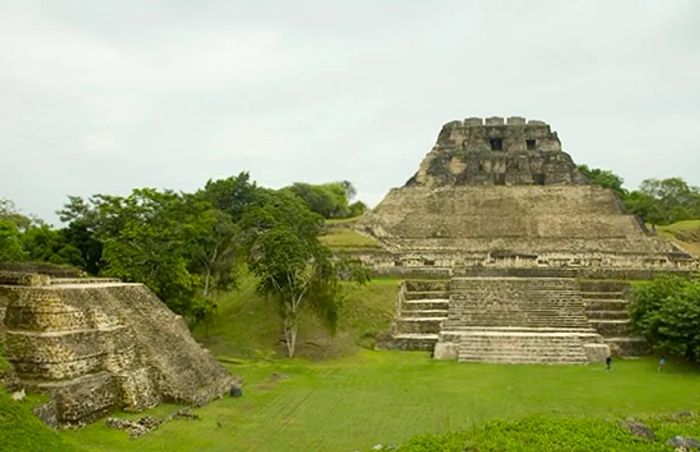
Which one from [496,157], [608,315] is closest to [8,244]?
[608,315]

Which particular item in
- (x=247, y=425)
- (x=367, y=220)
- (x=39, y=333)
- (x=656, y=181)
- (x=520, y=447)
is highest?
(x=656, y=181)

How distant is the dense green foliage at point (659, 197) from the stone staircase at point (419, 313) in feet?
79.2

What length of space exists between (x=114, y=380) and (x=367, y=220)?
23070mm

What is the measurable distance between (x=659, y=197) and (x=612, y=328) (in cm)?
4301

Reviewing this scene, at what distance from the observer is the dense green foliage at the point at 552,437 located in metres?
8.02

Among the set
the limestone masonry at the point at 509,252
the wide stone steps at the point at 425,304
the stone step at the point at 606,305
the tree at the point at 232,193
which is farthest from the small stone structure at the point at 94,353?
the tree at the point at 232,193

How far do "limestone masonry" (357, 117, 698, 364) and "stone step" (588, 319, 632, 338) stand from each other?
0.03 metres

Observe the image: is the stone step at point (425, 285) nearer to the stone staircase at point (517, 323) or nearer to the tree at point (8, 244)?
the stone staircase at point (517, 323)

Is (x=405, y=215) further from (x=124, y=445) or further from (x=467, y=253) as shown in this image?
(x=124, y=445)

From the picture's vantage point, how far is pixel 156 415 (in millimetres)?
11977

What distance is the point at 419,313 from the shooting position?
72.4ft

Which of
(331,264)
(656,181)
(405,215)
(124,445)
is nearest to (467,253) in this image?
(405,215)

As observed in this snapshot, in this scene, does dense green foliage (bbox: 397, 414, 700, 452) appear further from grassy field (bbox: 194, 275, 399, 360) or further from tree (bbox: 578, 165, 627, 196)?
tree (bbox: 578, 165, 627, 196)

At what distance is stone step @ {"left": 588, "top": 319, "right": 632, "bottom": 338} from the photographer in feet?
65.9
